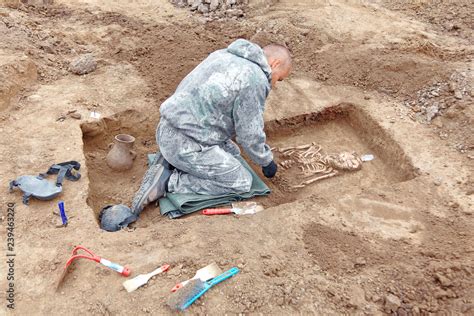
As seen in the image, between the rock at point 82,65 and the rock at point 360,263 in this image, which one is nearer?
the rock at point 360,263

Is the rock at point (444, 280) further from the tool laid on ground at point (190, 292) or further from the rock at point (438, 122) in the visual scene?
the rock at point (438, 122)

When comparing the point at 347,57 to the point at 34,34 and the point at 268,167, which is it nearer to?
the point at 268,167

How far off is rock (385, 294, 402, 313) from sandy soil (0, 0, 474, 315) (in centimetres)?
1

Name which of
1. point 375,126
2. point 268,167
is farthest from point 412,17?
point 268,167

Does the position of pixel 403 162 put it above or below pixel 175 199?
above

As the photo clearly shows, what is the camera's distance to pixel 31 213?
12.7ft

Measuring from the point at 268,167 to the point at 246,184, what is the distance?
31 cm

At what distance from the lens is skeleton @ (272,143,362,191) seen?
5.16m

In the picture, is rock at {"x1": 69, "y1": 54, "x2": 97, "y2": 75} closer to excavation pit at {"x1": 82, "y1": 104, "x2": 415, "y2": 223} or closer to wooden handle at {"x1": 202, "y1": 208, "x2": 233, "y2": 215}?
excavation pit at {"x1": 82, "y1": 104, "x2": 415, "y2": 223}

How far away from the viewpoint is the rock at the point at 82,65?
6.08 meters

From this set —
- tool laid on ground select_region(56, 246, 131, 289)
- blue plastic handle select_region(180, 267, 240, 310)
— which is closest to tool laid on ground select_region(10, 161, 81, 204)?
tool laid on ground select_region(56, 246, 131, 289)

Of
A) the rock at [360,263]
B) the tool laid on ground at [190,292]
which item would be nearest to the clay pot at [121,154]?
the tool laid on ground at [190,292]

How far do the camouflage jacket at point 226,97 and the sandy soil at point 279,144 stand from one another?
34.8 inches

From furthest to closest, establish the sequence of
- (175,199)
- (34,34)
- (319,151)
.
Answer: (34,34), (319,151), (175,199)
